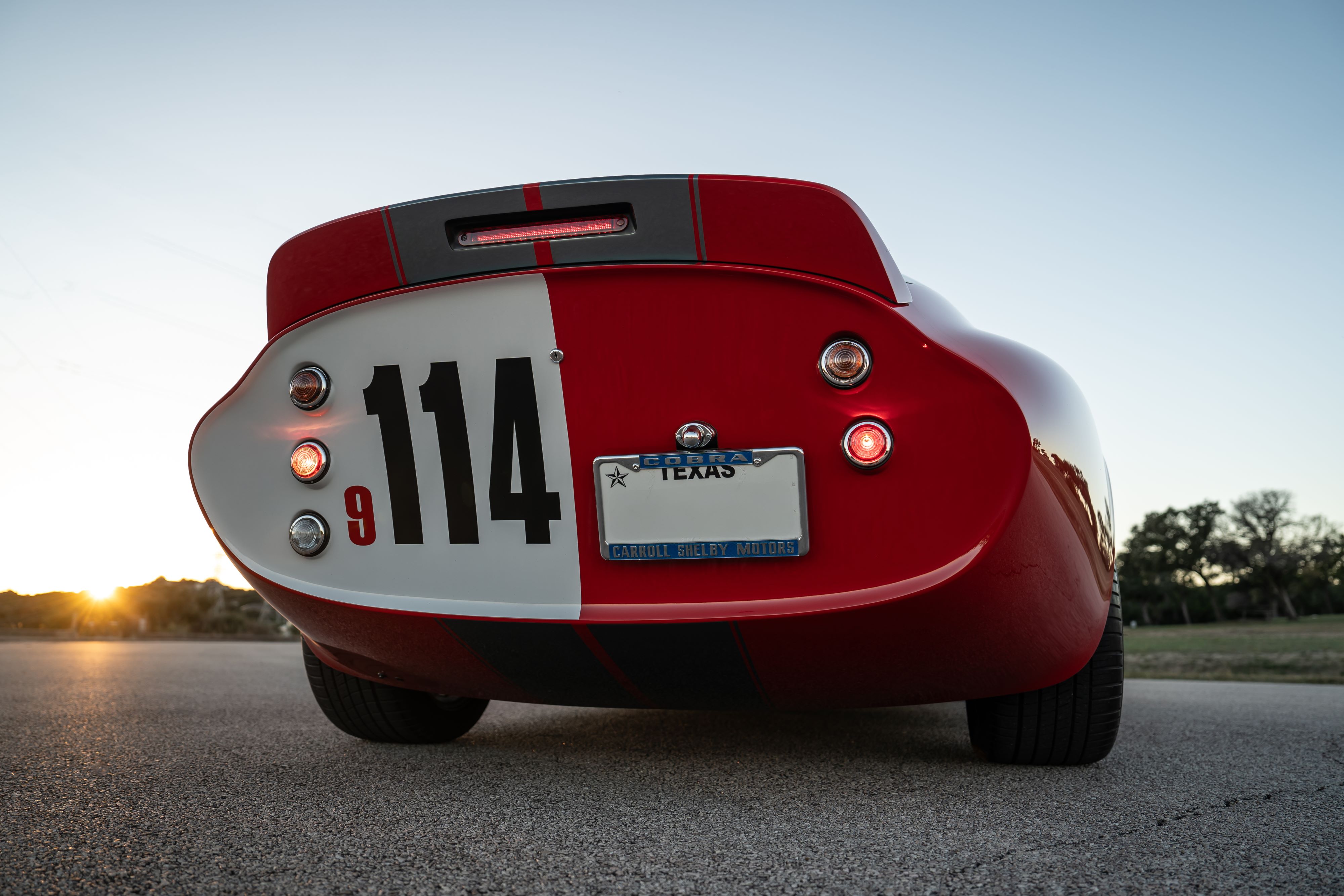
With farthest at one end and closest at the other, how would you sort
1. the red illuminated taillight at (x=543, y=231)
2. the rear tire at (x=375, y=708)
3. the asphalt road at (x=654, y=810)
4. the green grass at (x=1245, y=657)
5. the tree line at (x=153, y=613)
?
the tree line at (x=153, y=613) < the green grass at (x=1245, y=657) < the rear tire at (x=375, y=708) < the red illuminated taillight at (x=543, y=231) < the asphalt road at (x=654, y=810)

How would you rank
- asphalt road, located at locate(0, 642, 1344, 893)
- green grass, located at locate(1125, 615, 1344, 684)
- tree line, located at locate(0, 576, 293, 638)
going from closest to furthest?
asphalt road, located at locate(0, 642, 1344, 893) < green grass, located at locate(1125, 615, 1344, 684) < tree line, located at locate(0, 576, 293, 638)

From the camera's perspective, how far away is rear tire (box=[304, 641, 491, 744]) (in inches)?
93.2

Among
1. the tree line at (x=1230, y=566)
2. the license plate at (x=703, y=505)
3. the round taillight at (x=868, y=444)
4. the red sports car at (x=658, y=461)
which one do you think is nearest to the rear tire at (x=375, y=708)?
the red sports car at (x=658, y=461)

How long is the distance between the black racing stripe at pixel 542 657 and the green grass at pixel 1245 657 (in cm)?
794

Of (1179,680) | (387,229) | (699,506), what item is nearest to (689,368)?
(699,506)

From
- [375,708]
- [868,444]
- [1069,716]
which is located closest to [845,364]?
[868,444]

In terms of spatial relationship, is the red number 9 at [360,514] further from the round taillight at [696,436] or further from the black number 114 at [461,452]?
the round taillight at [696,436]

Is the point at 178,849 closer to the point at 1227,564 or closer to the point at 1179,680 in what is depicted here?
the point at 1179,680

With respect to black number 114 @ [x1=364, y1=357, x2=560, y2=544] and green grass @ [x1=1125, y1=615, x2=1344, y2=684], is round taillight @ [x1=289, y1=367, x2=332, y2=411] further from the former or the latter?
green grass @ [x1=1125, y1=615, x2=1344, y2=684]

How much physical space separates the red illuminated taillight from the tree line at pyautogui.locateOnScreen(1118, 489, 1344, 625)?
70.6 meters

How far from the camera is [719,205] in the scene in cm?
166

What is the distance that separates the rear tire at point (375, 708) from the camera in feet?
7.77

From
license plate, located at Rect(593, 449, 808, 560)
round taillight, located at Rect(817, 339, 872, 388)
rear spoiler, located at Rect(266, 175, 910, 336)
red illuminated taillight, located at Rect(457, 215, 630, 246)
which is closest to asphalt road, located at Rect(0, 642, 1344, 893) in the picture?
license plate, located at Rect(593, 449, 808, 560)

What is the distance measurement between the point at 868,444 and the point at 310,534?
49.8 inches
